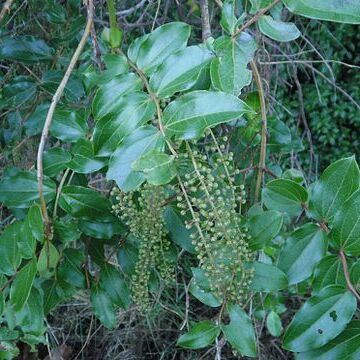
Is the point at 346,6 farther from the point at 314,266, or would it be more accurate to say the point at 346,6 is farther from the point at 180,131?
the point at 314,266

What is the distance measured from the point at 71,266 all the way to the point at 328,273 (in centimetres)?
46

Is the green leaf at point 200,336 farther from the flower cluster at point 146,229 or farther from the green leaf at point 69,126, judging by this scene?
the green leaf at point 69,126

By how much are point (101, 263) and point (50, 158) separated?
22 centimetres

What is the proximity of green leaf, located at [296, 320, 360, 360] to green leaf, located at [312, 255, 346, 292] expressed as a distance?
6 centimetres

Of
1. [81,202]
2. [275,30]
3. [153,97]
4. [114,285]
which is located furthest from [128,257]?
[275,30]

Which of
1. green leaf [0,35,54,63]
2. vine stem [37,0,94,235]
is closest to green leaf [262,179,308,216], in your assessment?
vine stem [37,0,94,235]

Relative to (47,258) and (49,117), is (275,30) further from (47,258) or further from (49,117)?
(47,258)

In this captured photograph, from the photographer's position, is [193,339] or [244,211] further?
[244,211]

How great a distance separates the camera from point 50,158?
100 centimetres

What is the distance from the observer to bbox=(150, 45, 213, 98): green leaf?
29.6 inches

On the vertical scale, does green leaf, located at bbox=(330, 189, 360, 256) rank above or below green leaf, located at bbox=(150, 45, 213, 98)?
below

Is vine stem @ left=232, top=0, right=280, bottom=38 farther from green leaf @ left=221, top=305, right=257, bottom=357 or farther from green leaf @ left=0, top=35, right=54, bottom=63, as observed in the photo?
green leaf @ left=0, top=35, right=54, bottom=63

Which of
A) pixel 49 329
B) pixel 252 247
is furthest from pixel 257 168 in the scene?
pixel 49 329

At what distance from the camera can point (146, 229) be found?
2.89ft
